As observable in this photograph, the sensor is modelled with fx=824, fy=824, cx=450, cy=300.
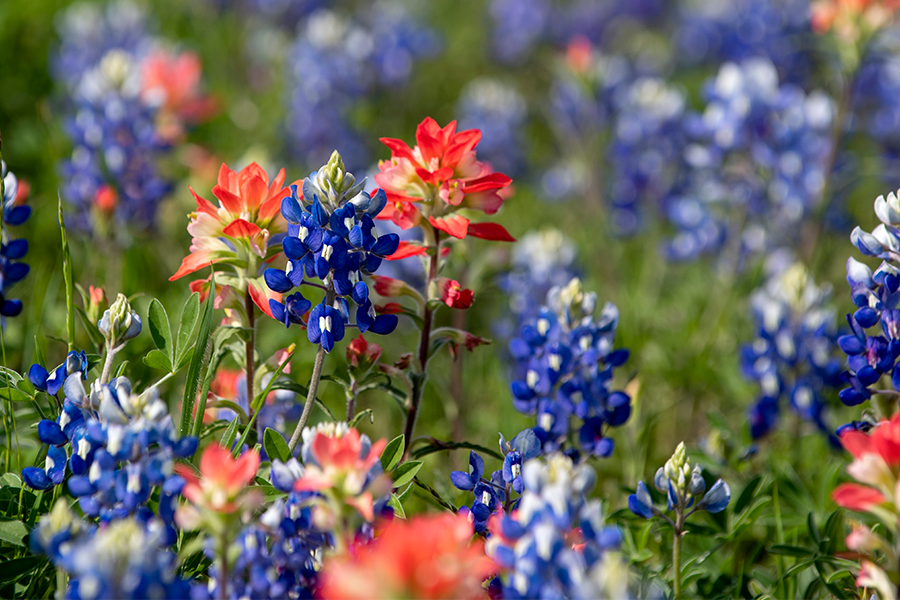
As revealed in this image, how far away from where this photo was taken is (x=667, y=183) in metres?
4.70

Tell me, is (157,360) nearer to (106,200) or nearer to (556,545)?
(556,545)

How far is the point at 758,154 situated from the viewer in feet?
12.7

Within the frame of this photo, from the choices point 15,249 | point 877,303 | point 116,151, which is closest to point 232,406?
point 15,249

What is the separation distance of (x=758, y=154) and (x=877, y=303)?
2215 millimetres

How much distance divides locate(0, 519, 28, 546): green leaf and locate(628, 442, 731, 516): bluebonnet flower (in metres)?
1.21

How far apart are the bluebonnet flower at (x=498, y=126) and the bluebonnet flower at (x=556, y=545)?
4.06 meters

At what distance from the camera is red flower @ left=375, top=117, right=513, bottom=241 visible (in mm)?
1704

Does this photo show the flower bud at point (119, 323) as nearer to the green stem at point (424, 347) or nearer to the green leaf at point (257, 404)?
the green leaf at point (257, 404)

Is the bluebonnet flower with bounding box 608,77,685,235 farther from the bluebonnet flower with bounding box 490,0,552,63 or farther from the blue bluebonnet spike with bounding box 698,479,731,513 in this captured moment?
the bluebonnet flower with bounding box 490,0,552,63

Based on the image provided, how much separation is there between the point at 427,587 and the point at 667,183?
4026 millimetres

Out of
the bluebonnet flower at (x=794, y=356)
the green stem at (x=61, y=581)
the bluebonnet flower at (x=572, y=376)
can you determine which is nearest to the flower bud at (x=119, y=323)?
the green stem at (x=61, y=581)

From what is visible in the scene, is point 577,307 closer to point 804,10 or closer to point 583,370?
point 583,370

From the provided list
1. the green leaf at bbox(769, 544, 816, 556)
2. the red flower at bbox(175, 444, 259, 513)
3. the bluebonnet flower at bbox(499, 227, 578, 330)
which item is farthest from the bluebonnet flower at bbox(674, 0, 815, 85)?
the red flower at bbox(175, 444, 259, 513)

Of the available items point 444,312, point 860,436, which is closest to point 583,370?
point 860,436
